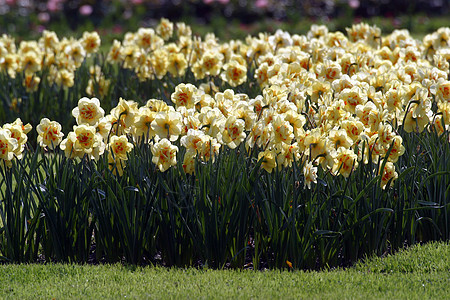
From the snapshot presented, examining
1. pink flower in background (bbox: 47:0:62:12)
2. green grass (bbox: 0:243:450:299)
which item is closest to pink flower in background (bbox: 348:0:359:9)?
pink flower in background (bbox: 47:0:62:12)

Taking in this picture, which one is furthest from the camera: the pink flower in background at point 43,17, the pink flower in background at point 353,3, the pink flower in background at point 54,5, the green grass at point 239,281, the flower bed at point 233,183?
the pink flower in background at point 353,3

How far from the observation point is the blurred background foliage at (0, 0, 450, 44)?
13.7m

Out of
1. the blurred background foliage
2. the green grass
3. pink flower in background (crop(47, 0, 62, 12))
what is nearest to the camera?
the green grass

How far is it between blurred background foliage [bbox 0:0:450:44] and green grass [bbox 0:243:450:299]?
33.3 feet

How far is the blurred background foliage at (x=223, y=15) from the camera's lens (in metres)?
13.7

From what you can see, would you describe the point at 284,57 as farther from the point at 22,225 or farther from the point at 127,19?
the point at 127,19

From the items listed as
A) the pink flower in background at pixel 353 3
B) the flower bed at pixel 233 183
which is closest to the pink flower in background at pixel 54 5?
the pink flower in background at pixel 353 3

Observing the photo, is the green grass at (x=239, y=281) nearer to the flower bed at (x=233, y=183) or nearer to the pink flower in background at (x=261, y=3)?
the flower bed at (x=233, y=183)

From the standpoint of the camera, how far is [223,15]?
14930 millimetres

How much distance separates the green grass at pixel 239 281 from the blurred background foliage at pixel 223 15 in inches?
400

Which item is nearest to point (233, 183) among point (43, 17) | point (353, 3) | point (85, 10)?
point (43, 17)

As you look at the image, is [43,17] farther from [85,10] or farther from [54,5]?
[85,10]

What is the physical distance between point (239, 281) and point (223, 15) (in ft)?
39.8

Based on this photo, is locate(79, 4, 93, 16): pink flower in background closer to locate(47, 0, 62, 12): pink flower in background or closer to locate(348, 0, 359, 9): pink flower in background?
locate(47, 0, 62, 12): pink flower in background
